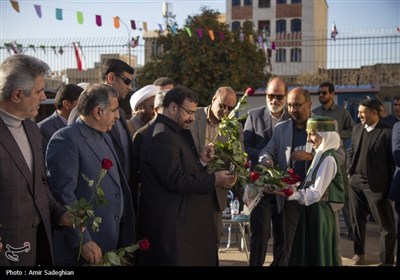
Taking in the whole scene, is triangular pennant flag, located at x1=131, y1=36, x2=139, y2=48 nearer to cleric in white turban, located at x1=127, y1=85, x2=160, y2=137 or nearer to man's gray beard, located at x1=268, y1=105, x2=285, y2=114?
man's gray beard, located at x1=268, y1=105, x2=285, y2=114

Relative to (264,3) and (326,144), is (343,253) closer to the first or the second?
(326,144)

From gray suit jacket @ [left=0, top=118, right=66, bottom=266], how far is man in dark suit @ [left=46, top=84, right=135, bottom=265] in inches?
15.6

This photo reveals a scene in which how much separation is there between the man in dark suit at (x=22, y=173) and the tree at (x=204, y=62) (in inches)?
706

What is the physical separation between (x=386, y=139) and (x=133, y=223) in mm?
4599

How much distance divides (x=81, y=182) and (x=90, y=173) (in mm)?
82

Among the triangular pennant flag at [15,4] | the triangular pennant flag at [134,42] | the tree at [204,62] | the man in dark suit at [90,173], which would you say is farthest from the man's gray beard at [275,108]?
the tree at [204,62]

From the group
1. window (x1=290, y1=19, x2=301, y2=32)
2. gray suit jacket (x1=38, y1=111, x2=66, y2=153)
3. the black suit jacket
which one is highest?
window (x1=290, y1=19, x2=301, y2=32)

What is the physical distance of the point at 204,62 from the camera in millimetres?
22578

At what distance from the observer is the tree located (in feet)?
73.4

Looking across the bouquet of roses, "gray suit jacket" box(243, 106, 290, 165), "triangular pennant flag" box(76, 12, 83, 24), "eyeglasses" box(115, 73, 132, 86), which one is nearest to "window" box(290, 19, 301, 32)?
"triangular pennant flag" box(76, 12, 83, 24)

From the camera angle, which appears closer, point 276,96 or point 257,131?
point 276,96

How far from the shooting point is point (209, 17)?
23953mm

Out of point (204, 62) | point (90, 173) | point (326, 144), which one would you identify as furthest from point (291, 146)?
point (204, 62)

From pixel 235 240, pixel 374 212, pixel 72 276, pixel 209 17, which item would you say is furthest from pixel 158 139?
pixel 209 17
